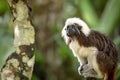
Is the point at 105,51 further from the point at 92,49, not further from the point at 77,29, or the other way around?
the point at 77,29

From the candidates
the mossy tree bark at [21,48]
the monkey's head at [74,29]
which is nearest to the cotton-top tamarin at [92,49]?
the monkey's head at [74,29]

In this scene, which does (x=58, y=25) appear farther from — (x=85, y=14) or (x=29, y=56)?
(x=29, y=56)

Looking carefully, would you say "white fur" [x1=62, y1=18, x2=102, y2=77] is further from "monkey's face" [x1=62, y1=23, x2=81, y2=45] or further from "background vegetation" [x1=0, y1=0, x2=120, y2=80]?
"background vegetation" [x1=0, y1=0, x2=120, y2=80]

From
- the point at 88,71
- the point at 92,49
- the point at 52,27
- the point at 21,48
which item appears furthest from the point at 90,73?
the point at 52,27

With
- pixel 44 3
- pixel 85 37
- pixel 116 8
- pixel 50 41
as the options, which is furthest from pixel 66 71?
pixel 85 37

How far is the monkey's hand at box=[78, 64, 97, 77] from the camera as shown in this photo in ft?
6.88

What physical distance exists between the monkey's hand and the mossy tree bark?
0.27 metres

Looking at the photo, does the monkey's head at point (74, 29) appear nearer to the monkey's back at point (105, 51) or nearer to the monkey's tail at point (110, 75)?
the monkey's back at point (105, 51)

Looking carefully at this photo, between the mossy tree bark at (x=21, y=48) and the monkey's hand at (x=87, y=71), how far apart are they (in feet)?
0.88

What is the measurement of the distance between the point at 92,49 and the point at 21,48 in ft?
1.23

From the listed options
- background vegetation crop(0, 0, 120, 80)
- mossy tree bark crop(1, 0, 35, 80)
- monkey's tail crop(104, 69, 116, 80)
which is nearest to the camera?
mossy tree bark crop(1, 0, 35, 80)

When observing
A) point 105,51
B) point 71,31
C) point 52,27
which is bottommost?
point 52,27

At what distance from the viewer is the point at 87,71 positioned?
2.11 metres

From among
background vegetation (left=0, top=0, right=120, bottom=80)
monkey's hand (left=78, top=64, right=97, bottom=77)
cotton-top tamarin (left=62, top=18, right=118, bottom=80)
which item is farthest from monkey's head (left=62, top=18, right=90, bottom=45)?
background vegetation (left=0, top=0, right=120, bottom=80)
